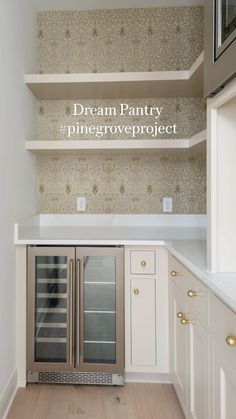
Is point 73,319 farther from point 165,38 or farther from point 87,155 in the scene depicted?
point 165,38

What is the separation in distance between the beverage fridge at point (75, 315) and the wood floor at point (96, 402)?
0.06 m

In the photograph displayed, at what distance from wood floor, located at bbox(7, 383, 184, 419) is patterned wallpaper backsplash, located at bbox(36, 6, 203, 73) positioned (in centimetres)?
232

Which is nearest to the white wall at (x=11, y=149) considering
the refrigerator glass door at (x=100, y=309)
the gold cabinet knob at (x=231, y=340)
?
the refrigerator glass door at (x=100, y=309)

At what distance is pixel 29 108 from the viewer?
2.41 meters

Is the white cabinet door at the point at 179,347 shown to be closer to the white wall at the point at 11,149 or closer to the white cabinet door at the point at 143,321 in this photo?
the white cabinet door at the point at 143,321

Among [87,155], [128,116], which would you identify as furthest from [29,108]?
[128,116]

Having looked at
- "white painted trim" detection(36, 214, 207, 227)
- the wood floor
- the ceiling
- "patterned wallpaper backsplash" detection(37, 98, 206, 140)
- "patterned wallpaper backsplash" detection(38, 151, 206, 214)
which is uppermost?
the ceiling

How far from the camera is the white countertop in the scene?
132 cm

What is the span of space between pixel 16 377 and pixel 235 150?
1.81 meters

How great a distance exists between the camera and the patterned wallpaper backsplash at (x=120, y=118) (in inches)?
103

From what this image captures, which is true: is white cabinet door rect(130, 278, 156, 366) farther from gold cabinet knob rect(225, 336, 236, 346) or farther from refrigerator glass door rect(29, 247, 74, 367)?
gold cabinet knob rect(225, 336, 236, 346)

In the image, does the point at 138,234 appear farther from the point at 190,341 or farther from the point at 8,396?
the point at 8,396

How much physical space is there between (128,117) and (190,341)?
1774 millimetres

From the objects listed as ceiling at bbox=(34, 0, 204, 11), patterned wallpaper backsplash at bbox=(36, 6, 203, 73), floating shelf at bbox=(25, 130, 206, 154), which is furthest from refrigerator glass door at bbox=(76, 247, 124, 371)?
ceiling at bbox=(34, 0, 204, 11)
